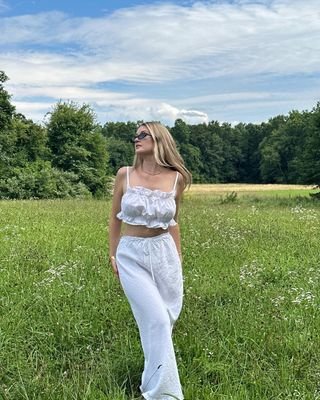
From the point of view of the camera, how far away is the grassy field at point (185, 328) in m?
4.21

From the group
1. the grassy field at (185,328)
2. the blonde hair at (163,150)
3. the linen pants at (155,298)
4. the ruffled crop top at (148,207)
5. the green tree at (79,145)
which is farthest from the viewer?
the green tree at (79,145)

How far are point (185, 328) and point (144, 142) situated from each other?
6.96 ft

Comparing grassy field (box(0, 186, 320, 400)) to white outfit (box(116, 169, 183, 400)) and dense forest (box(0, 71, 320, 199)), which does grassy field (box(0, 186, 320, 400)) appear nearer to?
white outfit (box(116, 169, 183, 400))

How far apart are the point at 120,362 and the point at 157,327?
2.94ft

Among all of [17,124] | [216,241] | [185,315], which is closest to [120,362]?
[185,315]

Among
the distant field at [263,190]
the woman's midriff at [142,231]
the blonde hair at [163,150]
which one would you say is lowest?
the distant field at [263,190]

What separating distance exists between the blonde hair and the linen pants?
0.64 m

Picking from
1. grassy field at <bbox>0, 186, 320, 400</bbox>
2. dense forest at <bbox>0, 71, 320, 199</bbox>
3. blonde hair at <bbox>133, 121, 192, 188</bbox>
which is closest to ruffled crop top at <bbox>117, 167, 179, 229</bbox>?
blonde hair at <bbox>133, 121, 192, 188</bbox>

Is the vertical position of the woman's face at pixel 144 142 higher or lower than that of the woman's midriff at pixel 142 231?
higher

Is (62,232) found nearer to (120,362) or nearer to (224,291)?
(224,291)

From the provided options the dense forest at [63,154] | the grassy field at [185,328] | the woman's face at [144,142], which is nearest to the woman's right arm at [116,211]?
the woman's face at [144,142]

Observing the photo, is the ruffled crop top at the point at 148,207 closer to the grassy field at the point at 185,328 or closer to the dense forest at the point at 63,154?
the grassy field at the point at 185,328

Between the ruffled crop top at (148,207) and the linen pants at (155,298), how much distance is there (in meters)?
0.14

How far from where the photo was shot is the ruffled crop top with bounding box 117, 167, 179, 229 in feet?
14.2
